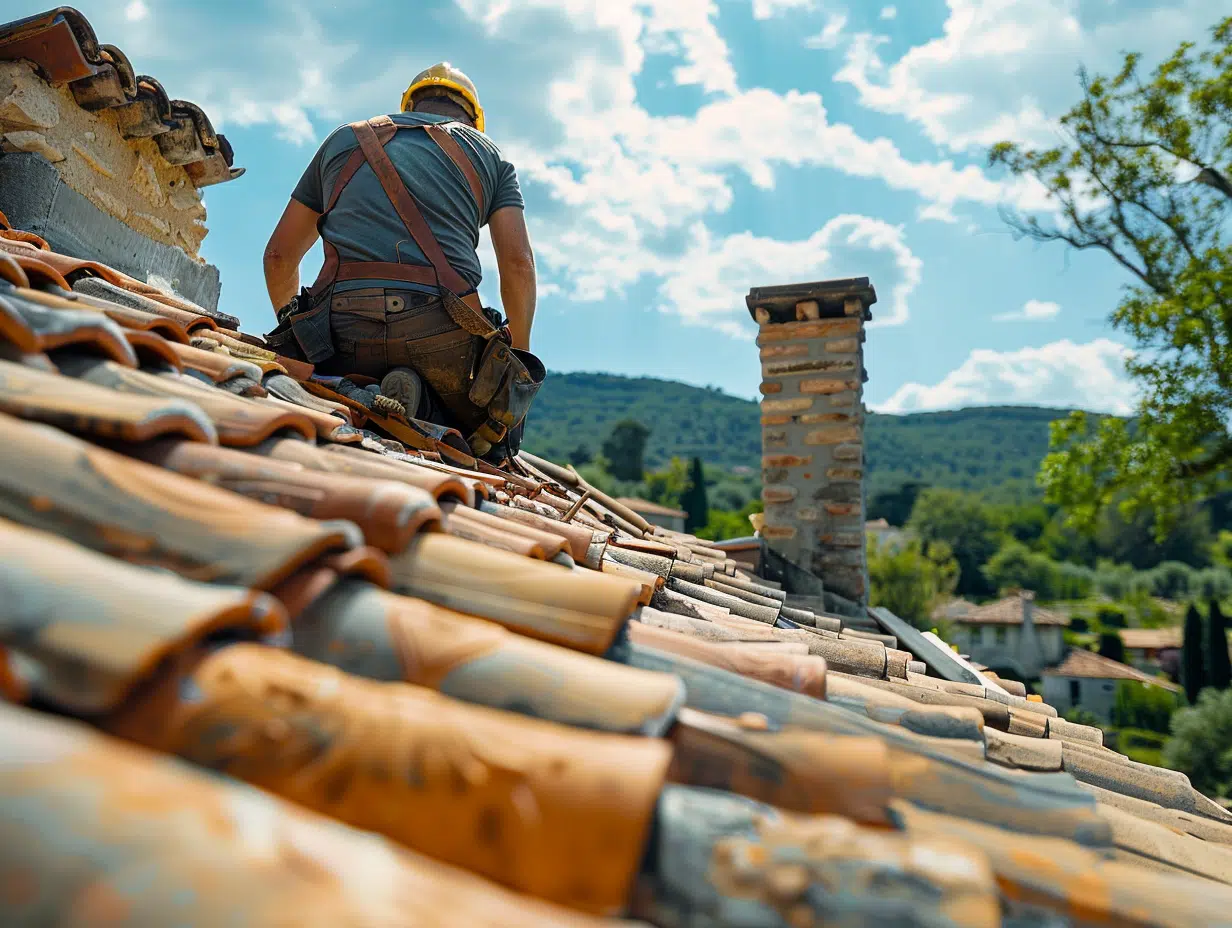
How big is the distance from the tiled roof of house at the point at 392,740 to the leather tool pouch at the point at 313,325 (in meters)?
2.01

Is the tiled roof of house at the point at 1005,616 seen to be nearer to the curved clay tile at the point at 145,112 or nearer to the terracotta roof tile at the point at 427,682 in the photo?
the curved clay tile at the point at 145,112

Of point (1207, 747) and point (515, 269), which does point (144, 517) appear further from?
point (1207, 747)

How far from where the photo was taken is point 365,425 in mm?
3211

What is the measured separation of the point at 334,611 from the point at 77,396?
0.59 meters

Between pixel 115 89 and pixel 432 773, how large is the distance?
4.21 metres

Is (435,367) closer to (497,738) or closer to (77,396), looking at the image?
(77,396)

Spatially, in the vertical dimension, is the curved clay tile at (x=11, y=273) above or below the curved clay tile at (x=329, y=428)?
above

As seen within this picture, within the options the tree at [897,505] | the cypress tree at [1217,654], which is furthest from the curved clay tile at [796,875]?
the tree at [897,505]

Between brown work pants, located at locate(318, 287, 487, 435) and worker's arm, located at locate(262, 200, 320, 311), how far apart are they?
0.70m

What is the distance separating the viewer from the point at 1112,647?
145ft

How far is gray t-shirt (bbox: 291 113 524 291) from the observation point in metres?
3.52

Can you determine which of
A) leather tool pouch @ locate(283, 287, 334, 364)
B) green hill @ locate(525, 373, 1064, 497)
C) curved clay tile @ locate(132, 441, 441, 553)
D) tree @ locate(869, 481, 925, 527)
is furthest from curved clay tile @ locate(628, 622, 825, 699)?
green hill @ locate(525, 373, 1064, 497)

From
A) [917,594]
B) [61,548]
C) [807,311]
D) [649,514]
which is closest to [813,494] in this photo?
[807,311]

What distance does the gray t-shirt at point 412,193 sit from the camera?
139 inches
